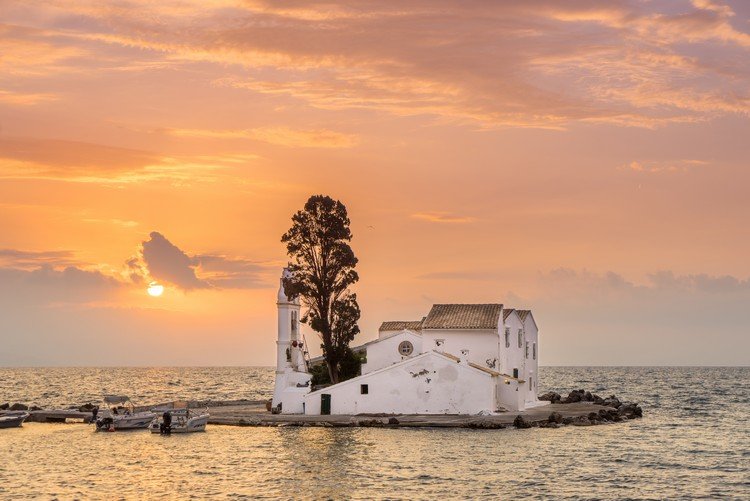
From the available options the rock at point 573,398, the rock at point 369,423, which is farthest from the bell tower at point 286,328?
the rock at point 573,398

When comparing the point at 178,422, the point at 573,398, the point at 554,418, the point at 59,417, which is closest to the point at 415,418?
the point at 554,418

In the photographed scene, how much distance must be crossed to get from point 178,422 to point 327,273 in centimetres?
1948

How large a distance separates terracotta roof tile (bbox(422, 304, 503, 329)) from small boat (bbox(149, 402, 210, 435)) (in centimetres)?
2226

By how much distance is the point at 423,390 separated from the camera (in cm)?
7625

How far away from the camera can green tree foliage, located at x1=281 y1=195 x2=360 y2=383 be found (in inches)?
3337

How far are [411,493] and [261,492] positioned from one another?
7.21 m

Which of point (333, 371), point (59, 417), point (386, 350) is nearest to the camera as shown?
point (59, 417)

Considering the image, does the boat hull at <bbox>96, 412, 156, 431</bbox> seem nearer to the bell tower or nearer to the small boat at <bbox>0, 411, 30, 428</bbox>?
the small boat at <bbox>0, 411, 30, 428</bbox>

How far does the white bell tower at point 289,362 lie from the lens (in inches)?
3130

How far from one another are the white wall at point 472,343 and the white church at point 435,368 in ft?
0.28

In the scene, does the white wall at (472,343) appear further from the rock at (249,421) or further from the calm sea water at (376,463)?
the rock at (249,421)

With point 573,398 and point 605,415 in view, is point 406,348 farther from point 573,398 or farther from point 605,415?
point 573,398

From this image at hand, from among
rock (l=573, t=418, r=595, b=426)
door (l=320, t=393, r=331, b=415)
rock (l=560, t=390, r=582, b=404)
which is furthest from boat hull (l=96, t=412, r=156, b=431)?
rock (l=560, t=390, r=582, b=404)

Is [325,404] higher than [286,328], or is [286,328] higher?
[286,328]
